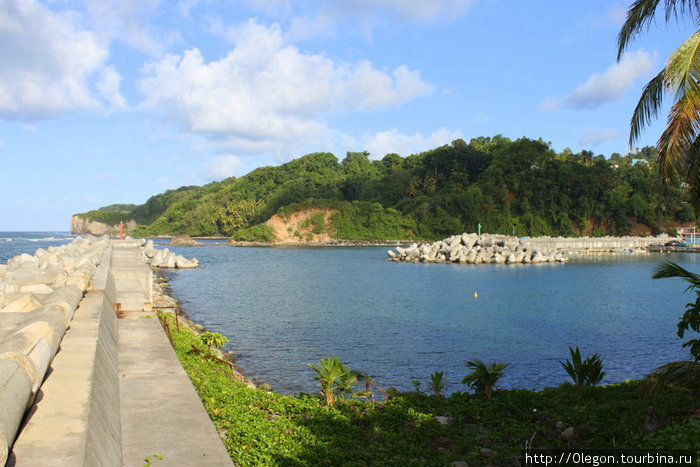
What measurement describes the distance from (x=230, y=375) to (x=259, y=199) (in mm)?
134950

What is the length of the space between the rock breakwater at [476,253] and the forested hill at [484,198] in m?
42.6

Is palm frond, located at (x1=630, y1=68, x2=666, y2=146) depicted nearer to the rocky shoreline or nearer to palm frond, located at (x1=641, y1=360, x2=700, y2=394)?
palm frond, located at (x1=641, y1=360, x2=700, y2=394)

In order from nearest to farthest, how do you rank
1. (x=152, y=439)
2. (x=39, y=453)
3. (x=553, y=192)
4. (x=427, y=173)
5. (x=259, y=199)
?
(x=39, y=453), (x=152, y=439), (x=553, y=192), (x=427, y=173), (x=259, y=199)

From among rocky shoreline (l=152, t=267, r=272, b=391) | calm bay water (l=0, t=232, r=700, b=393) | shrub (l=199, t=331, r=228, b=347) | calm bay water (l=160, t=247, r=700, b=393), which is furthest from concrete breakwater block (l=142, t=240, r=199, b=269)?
shrub (l=199, t=331, r=228, b=347)

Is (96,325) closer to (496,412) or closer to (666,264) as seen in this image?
(496,412)

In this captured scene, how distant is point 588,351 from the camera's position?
1703cm

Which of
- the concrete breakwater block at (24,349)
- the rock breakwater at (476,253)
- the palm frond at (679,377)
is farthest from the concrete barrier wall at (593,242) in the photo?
the concrete breakwater block at (24,349)

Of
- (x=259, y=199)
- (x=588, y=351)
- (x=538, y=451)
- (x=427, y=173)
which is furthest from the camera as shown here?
(x=259, y=199)

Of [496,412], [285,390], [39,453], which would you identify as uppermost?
[39,453]

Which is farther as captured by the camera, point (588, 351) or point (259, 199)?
point (259, 199)

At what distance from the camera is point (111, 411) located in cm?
548

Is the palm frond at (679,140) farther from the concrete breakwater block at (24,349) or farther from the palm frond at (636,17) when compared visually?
the concrete breakwater block at (24,349)

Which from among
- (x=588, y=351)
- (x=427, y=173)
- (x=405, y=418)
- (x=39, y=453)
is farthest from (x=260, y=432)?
(x=427, y=173)

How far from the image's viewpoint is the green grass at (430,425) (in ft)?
20.3
